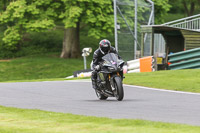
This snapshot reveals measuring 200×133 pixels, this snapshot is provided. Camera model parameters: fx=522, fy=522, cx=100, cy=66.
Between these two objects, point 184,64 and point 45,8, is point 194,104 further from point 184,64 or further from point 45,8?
point 45,8

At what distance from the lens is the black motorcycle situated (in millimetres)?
12445

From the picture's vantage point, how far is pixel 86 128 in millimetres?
7672

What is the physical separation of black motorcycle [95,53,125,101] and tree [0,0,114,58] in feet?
69.2

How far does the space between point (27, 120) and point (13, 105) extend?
319 centimetres

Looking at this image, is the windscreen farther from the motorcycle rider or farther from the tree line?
the tree line

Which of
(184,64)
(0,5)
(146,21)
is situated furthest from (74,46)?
(184,64)

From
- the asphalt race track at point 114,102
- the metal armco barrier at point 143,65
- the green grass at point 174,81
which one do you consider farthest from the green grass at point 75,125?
the metal armco barrier at point 143,65

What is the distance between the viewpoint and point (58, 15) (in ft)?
119

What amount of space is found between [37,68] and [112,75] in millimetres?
24446

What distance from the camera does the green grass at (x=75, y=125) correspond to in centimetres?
740

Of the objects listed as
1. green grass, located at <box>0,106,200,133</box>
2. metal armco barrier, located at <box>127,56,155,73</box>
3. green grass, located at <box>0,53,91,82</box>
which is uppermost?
green grass, located at <box>0,106,200,133</box>

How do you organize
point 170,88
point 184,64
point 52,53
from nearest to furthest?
point 170,88, point 184,64, point 52,53

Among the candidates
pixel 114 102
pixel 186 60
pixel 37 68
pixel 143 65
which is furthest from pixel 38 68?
pixel 114 102

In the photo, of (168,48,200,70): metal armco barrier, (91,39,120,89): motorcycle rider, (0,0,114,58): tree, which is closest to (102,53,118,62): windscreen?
(91,39,120,89): motorcycle rider
